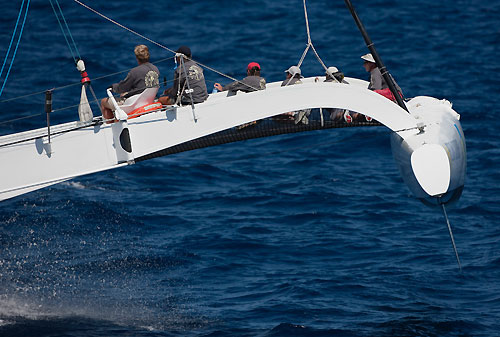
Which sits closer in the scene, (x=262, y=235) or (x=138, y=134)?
(x=138, y=134)

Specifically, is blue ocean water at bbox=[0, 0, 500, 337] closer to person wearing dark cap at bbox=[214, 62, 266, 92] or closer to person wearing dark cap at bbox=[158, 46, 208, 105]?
person wearing dark cap at bbox=[214, 62, 266, 92]

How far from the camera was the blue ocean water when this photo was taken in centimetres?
1479

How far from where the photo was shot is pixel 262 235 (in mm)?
18188

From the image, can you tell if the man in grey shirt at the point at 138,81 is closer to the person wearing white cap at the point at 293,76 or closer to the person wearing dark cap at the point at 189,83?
the person wearing dark cap at the point at 189,83

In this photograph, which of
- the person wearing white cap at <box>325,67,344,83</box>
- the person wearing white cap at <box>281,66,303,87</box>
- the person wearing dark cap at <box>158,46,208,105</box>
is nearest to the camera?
the person wearing dark cap at <box>158,46,208,105</box>

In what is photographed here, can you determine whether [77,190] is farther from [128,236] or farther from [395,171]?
[395,171]

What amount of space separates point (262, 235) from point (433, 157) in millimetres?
5442

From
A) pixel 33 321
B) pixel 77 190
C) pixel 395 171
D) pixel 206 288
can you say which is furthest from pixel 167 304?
pixel 395 171

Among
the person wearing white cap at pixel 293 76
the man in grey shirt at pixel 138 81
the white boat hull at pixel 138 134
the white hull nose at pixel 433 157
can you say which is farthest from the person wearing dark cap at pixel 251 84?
the white hull nose at pixel 433 157

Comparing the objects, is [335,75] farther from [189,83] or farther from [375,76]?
[189,83]

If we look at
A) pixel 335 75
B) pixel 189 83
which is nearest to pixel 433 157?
pixel 335 75

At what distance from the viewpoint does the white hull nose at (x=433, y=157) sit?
45.0ft

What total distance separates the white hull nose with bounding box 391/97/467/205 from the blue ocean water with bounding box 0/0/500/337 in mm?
1979

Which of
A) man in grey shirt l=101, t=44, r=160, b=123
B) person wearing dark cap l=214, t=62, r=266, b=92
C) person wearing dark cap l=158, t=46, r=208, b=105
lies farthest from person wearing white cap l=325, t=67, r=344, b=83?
man in grey shirt l=101, t=44, r=160, b=123
